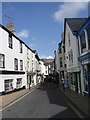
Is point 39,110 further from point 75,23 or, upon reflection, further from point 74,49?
point 75,23

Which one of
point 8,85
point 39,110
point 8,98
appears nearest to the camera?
point 39,110

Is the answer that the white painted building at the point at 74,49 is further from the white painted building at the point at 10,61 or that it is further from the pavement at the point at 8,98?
the white painted building at the point at 10,61

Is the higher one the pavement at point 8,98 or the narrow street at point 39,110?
the pavement at point 8,98

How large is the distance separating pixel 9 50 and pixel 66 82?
37.1 feet

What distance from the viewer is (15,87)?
84.3 ft

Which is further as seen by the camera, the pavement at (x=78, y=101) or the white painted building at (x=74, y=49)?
the white painted building at (x=74, y=49)

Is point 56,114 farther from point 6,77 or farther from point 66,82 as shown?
point 66,82

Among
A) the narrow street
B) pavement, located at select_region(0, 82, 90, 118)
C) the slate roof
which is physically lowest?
the narrow street

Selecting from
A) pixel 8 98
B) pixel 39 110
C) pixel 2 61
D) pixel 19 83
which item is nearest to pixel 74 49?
pixel 2 61

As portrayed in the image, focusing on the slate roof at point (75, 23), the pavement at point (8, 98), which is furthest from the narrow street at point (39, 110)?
the slate roof at point (75, 23)

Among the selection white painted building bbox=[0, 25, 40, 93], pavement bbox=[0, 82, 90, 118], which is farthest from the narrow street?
white painted building bbox=[0, 25, 40, 93]

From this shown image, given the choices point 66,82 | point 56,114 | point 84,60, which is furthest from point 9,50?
point 56,114

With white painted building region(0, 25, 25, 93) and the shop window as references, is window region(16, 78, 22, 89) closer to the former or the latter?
white painted building region(0, 25, 25, 93)

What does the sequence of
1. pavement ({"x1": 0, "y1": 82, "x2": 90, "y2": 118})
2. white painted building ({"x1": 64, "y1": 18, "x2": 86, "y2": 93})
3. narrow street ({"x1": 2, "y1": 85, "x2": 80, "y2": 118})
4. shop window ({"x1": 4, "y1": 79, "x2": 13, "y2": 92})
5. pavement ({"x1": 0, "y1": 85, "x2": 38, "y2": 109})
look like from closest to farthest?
narrow street ({"x1": 2, "y1": 85, "x2": 80, "y2": 118}) < pavement ({"x1": 0, "y1": 82, "x2": 90, "y2": 118}) < pavement ({"x1": 0, "y1": 85, "x2": 38, "y2": 109}) < white painted building ({"x1": 64, "y1": 18, "x2": 86, "y2": 93}) < shop window ({"x1": 4, "y1": 79, "x2": 13, "y2": 92})
